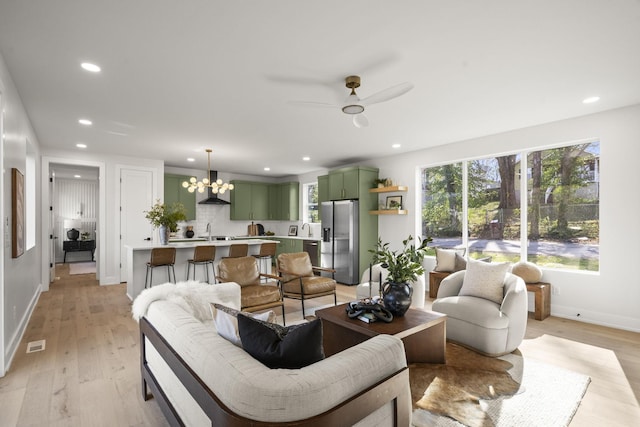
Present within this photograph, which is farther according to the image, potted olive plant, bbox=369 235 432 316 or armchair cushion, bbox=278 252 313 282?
armchair cushion, bbox=278 252 313 282

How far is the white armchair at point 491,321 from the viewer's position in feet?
9.82

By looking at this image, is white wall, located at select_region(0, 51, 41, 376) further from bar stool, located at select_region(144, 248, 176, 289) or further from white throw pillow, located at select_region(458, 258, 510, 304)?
white throw pillow, located at select_region(458, 258, 510, 304)

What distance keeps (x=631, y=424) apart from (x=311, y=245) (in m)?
6.16

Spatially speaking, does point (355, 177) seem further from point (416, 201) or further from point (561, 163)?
point (561, 163)

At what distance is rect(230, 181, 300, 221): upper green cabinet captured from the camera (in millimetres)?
8727

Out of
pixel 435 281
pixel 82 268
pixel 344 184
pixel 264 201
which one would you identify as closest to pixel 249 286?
pixel 435 281

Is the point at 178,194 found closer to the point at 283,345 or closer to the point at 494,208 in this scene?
the point at 494,208

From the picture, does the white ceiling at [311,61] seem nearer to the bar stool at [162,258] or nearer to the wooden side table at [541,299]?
the bar stool at [162,258]

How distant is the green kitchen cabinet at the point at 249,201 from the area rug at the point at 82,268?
11.9ft

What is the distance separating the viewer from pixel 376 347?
4.71 ft

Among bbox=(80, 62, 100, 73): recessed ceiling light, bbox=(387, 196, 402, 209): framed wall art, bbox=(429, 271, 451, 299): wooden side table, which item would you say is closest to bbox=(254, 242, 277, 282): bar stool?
bbox=(387, 196, 402, 209): framed wall art

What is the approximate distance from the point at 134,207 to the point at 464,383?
6.57 m

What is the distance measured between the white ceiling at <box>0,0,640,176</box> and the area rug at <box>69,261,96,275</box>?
4337mm

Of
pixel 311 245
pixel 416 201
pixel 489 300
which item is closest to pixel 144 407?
pixel 489 300
